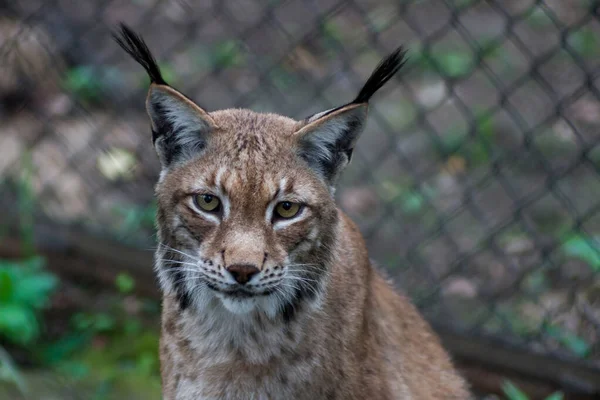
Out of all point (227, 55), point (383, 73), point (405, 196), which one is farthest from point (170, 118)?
point (227, 55)

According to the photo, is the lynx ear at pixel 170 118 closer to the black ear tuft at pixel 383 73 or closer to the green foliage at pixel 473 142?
the black ear tuft at pixel 383 73

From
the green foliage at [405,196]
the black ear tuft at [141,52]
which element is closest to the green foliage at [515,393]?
the green foliage at [405,196]

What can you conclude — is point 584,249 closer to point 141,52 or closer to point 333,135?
point 333,135

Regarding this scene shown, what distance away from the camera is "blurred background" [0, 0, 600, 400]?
185 inches

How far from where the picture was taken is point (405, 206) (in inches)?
225

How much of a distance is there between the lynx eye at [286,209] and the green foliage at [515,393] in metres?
1.73

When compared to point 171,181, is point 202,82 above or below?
above

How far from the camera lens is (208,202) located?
9.96 feet

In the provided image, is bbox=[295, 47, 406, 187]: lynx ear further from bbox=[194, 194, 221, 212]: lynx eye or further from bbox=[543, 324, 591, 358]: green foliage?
bbox=[543, 324, 591, 358]: green foliage

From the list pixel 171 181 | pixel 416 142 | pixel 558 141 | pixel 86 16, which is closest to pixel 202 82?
pixel 86 16

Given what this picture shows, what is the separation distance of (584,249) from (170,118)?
8.46ft

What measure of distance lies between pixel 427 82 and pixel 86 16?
2525 millimetres

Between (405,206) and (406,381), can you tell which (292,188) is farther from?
(405,206)

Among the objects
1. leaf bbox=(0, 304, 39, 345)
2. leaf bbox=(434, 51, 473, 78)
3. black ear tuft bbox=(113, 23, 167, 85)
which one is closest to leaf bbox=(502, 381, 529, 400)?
black ear tuft bbox=(113, 23, 167, 85)
